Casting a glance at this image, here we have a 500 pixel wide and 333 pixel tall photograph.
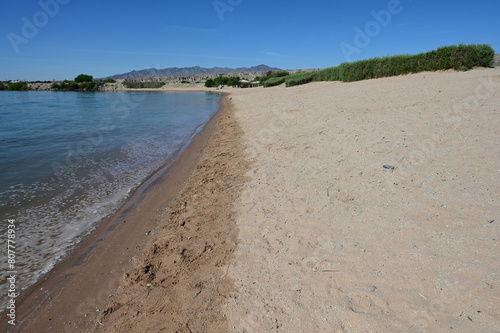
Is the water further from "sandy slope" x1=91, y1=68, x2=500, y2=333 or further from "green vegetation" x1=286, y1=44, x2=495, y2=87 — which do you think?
"green vegetation" x1=286, y1=44, x2=495, y2=87

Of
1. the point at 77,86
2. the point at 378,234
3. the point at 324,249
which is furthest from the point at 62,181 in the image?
the point at 77,86

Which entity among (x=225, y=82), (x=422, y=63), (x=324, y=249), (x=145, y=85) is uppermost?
(x=422, y=63)

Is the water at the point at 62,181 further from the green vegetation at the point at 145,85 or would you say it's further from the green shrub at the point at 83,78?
the green shrub at the point at 83,78

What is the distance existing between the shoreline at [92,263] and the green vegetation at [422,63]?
19119mm

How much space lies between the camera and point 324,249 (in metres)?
3.12

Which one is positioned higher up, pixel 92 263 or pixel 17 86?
pixel 17 86

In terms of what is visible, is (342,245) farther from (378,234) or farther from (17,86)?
(17,86)

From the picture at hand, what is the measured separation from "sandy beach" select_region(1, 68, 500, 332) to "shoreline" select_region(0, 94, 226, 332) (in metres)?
0.02

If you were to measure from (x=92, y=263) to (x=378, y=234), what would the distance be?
398 cm

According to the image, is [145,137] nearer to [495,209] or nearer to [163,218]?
[163,218]

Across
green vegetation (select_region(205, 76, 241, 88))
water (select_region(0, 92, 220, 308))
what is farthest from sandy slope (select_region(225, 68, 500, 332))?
green vegetation (select_region(205, 76, 241, 88))

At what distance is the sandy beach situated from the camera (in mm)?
2314

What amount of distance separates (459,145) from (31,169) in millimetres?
11057

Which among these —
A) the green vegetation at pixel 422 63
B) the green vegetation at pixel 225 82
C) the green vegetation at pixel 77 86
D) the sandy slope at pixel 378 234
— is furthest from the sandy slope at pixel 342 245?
the green vegetation at pixel 77 86
